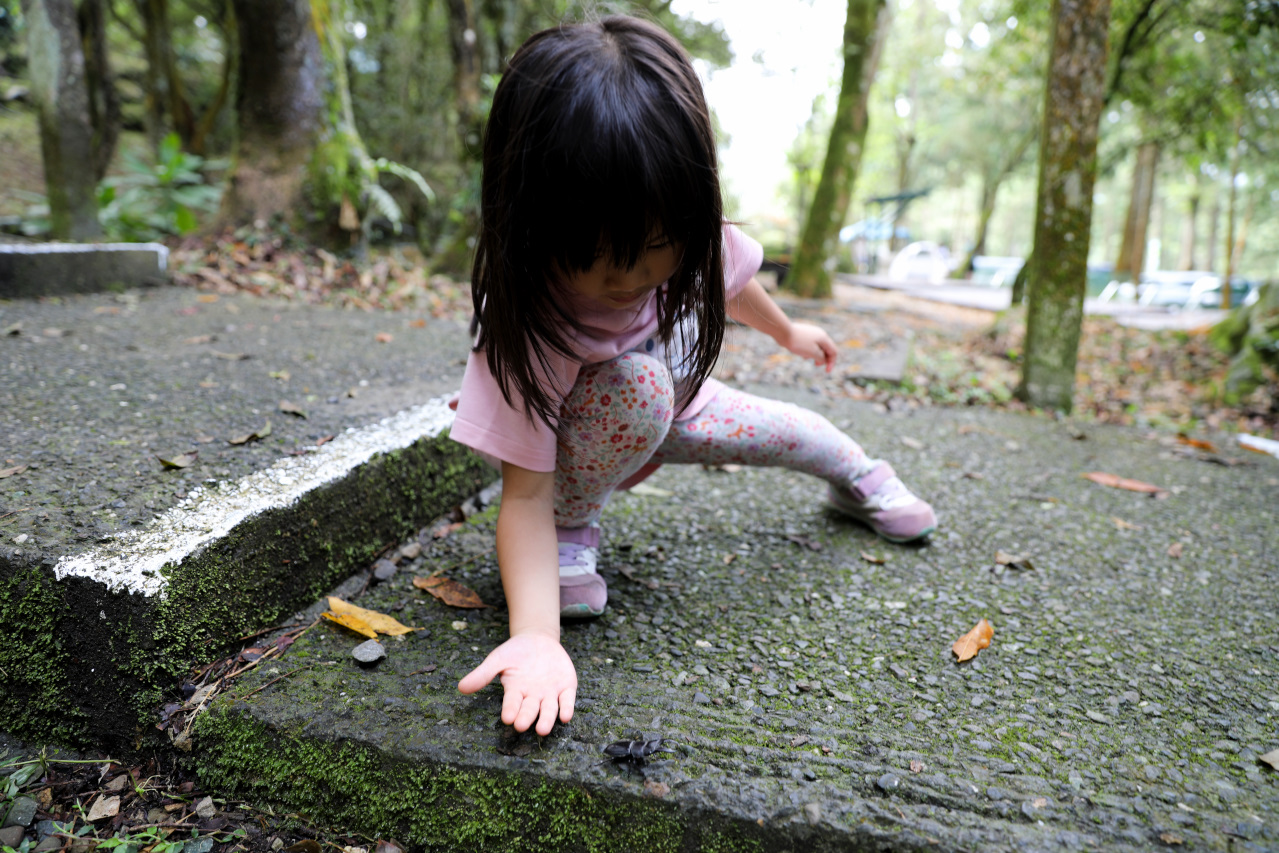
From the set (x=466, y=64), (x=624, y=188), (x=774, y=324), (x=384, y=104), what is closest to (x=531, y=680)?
(x=624, y=188)

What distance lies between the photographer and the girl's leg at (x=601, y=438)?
48.0 inches

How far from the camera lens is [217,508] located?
1.19m

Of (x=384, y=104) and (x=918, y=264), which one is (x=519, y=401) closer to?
(x=384, y=104)

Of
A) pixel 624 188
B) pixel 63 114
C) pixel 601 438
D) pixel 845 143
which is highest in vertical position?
pixel 845 143

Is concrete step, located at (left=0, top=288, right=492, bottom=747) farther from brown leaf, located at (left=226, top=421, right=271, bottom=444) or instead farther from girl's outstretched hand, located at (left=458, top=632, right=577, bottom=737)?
girl's outstretched hand, located at (left=458, top=632, right=577, bottom=737)

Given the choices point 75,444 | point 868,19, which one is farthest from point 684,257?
point 868,19

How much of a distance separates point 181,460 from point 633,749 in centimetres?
98

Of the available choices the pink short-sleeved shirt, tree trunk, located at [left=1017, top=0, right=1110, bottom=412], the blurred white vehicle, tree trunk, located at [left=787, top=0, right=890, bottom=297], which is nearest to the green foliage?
the pink short-sleeved shirt

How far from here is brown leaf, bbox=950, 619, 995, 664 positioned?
47.9 inches

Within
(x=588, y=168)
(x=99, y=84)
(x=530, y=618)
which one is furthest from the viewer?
(x=99, y=84)

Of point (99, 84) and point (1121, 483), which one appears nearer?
point (1121, 483)

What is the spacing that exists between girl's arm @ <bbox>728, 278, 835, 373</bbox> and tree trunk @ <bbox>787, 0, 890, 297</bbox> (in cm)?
586

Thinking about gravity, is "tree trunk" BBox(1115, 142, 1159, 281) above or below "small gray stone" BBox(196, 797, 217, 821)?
above

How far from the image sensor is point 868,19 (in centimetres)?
689
